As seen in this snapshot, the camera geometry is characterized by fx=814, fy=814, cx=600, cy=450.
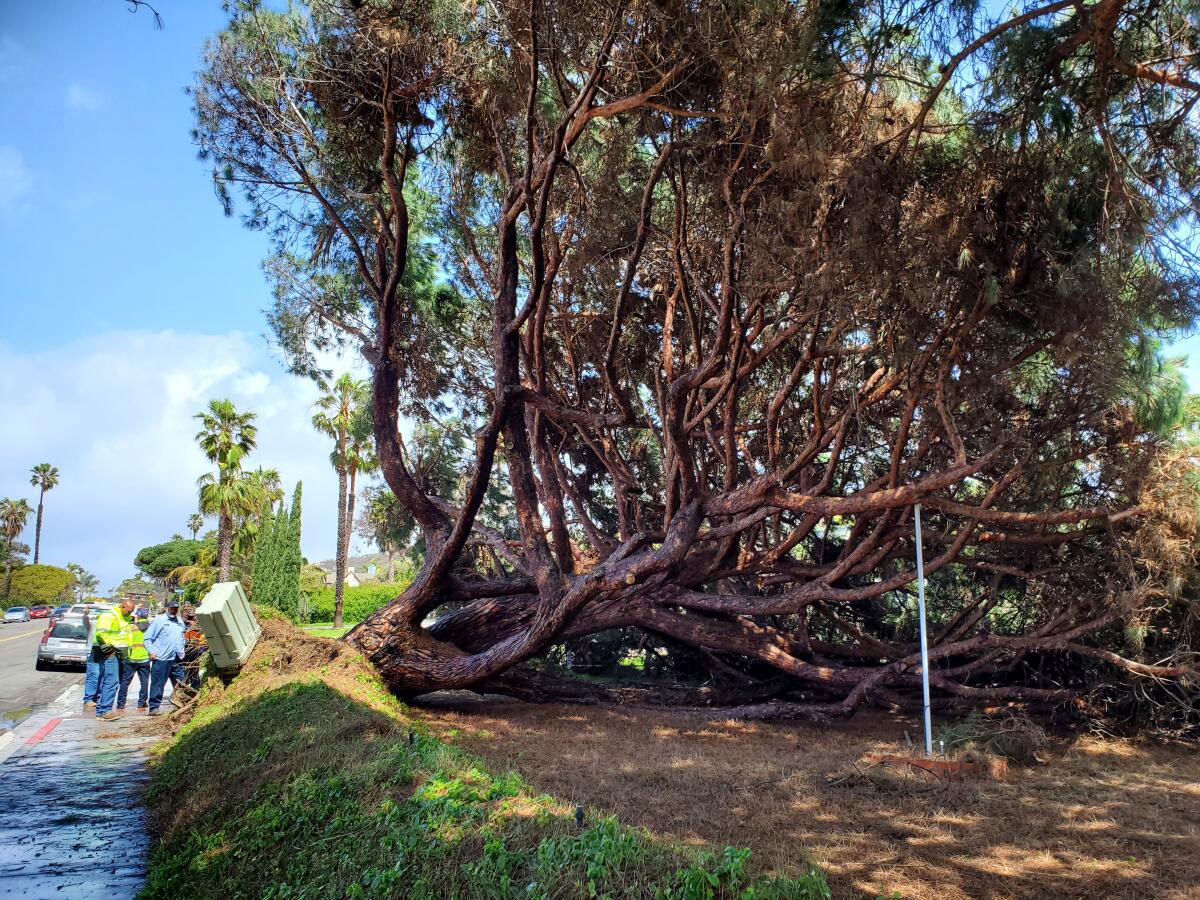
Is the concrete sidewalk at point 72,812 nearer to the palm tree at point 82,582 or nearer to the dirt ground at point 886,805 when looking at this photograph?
the dirt ground at point 886,805

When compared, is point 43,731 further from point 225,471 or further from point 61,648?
point 225,471

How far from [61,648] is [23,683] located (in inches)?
88.8

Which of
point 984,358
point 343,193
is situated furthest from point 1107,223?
point 343,193

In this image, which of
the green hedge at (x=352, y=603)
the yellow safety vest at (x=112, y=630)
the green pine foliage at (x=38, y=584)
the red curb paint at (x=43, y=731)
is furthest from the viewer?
the green pine foliage at (x=38, y=584)

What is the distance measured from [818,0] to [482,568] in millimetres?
12950

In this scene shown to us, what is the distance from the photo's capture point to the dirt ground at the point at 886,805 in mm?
4727

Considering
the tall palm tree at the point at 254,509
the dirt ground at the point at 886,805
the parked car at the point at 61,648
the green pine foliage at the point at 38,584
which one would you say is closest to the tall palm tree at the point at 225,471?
the tall palm tree at the point at 254,509

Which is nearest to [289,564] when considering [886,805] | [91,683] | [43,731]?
[91,683]

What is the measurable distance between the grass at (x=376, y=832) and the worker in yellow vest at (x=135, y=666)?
4.21m

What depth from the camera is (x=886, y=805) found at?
20.9ft

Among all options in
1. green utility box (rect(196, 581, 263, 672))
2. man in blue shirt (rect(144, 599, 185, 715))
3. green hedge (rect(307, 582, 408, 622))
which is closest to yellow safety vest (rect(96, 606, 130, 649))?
man in blue shirt (rect(144, 599, 185, 715))

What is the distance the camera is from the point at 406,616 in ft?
38.9

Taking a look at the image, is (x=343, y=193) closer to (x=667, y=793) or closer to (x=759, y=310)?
(x=759, y=310)

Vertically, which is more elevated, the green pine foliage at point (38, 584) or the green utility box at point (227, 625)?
the green pine foliage at point (38, 584)
